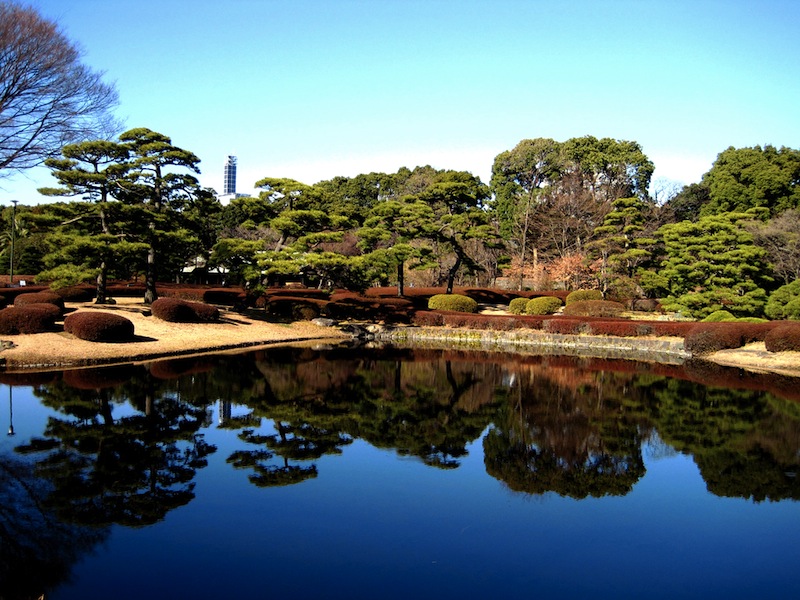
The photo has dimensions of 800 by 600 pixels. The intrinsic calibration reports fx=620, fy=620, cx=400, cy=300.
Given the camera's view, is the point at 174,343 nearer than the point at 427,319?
Yes

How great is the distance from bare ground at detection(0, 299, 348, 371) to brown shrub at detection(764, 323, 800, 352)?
15.3 m

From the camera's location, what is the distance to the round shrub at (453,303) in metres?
28.5

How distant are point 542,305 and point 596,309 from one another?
2394 millimetres

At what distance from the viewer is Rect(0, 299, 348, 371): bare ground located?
15719 mm

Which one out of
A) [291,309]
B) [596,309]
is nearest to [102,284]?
[291,309]

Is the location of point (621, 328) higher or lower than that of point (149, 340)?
higher

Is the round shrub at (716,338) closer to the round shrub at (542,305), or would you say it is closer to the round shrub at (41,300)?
the round shrub at (542,305)

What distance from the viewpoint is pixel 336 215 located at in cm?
2581

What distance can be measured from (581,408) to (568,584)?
7.61 metres

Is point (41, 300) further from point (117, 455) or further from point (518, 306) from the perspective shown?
point (518, 306)

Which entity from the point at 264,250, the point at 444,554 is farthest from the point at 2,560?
the point at 264,250

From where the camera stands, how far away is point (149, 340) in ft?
61.9

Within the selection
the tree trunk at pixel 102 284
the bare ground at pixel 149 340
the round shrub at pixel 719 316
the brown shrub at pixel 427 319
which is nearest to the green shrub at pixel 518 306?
the brown shrub at pixel 427 319

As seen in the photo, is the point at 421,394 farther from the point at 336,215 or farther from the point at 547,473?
the point at 336,215
